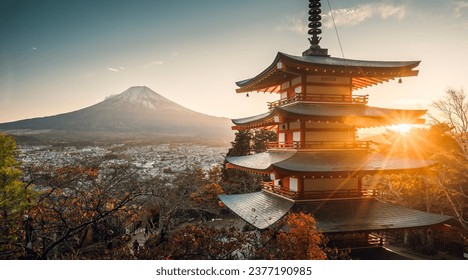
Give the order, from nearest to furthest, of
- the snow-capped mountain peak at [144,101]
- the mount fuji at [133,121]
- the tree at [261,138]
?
1. the tree at [261,138]
2. the mount fuji at [133,121]
3. the snow-capped mountain peak at [144,101]

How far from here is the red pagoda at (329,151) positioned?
7250 millimetres

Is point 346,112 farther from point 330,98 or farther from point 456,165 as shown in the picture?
point 456,165

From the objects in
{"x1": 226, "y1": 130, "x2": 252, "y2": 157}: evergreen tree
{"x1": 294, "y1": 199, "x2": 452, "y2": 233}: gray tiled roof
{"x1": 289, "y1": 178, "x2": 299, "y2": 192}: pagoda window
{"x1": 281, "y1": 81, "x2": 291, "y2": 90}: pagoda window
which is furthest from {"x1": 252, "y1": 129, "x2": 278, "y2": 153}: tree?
{"x1": 294, "y1": 199, "x2": 452, "y2": 233}: gray tiled roof

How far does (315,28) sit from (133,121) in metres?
25.8

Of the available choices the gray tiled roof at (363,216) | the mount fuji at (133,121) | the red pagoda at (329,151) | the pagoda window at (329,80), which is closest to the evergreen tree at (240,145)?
the mount fuji at (133,121)

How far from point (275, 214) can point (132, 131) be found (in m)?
23.8

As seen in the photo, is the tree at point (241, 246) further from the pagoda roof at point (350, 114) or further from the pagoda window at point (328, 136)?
the pagoda window at point (328, 136)

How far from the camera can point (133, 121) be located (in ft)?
102

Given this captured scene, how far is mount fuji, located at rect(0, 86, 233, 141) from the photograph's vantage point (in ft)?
78.9

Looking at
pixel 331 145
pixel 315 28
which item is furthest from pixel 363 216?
pixel 315 28

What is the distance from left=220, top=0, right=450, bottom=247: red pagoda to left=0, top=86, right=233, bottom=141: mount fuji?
57.8 feet

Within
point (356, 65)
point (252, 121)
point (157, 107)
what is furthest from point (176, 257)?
point (157, 107)

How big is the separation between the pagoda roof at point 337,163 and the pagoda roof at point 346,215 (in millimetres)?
1104

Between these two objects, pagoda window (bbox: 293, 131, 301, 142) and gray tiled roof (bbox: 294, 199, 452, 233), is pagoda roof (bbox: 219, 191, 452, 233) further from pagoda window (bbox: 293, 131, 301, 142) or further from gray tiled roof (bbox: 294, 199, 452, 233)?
pagoda window (bbox: 293, 131, 301, 142)
